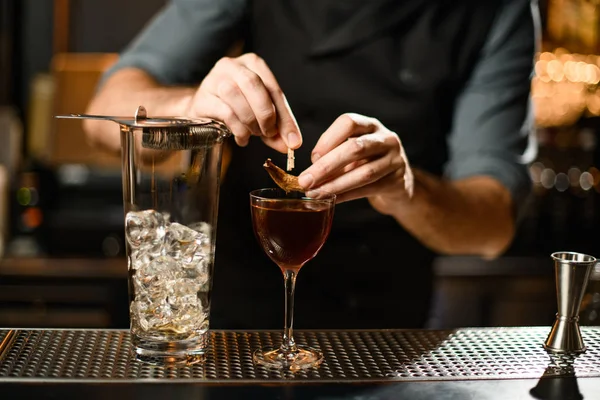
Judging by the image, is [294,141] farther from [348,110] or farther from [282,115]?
[348,110]

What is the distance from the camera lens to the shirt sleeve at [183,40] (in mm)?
2115

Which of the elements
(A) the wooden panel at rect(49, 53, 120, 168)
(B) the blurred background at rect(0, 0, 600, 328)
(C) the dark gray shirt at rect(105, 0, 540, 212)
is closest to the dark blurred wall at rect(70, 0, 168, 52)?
(B) the blurred background at rect(0, 0, 600, 328)

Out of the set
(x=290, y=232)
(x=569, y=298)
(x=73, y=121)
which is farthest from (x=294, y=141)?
(x=73, y=121)

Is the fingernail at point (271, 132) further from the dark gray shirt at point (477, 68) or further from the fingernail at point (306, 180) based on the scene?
the dark gray shirt at point (477, 68)

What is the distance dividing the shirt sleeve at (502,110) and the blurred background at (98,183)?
1.76 metres

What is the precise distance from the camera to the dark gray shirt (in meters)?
2.13

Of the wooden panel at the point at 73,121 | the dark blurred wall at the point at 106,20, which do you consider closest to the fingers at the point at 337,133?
the wooden panel at the point at 73,121

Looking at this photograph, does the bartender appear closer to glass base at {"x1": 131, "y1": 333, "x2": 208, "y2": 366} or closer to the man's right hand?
the man's right hand

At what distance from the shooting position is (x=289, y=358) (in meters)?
1.24

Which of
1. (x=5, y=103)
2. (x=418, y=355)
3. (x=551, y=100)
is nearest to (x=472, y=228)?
(x=418, y=355)

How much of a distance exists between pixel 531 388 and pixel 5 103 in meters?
3.72

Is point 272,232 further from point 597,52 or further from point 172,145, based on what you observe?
point 597,52

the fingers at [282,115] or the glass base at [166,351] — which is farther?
the fingers at [282,115]

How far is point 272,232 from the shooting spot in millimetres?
1231
